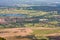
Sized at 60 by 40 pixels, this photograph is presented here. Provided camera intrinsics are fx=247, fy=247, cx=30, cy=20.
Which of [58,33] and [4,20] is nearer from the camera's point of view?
[58,33]

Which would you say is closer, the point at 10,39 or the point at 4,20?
the point at 10,39

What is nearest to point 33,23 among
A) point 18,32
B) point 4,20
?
point 4,20

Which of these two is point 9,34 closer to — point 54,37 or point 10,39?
point 10,39

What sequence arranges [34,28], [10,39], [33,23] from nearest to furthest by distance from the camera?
[10,39] → [34,28] → [33,23]

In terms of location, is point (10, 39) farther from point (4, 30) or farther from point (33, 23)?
point (33, 23)

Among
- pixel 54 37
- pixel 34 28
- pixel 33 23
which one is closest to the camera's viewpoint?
pixel 54 37

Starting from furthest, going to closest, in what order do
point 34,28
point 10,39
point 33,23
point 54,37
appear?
point 33,23, point 34,28, point 54,37, point 10,39

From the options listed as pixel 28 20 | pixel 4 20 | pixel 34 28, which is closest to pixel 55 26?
pixel 34 28

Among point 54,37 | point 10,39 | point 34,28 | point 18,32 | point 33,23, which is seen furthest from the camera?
point 33,23
